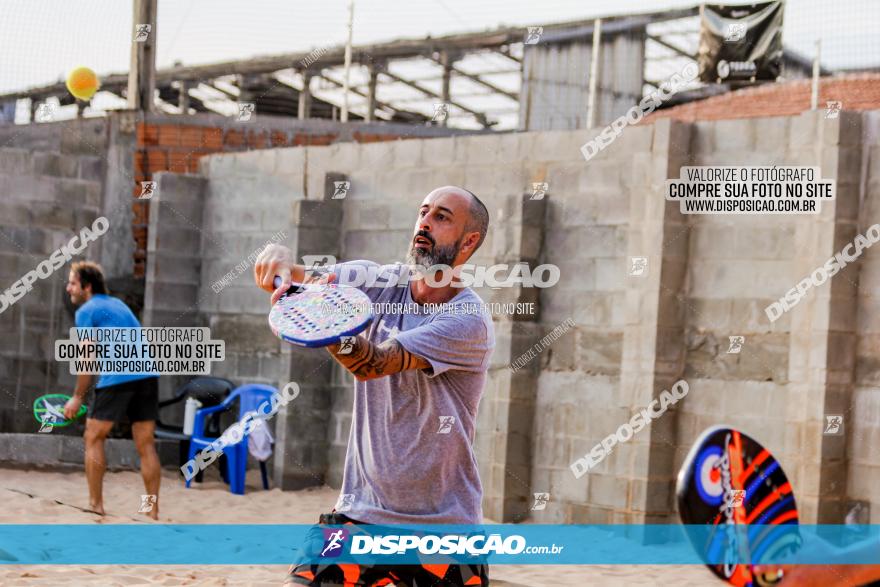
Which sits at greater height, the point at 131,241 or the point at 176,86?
the point at 176,86

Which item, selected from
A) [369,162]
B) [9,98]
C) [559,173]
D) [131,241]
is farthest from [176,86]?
[559,173]

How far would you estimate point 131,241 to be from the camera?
40.1ft

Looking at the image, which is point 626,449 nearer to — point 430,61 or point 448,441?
point 448,441

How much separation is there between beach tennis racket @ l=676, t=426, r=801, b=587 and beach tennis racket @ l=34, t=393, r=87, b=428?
9779 mm

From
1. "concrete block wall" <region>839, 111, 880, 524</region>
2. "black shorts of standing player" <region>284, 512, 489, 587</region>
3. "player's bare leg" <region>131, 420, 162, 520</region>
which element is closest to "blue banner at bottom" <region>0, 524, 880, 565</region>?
"concrete block wall" <region>839, 111, 880, 524</region>

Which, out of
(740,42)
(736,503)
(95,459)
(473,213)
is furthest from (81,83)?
(736,503)

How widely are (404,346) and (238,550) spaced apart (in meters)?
5.07

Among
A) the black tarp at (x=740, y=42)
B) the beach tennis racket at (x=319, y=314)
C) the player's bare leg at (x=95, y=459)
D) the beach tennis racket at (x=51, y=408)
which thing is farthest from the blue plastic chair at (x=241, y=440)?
the beach tennis racket at (x=319, y=314)

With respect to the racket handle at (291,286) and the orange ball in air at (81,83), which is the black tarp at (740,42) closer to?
the orange ball in air at (81,83)

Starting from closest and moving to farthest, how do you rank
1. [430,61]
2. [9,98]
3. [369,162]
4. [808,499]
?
[808,499]
[369,162]
[9,98]
[430,61]

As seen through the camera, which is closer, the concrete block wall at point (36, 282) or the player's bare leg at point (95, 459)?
the player's bare leg at point (95, 459)

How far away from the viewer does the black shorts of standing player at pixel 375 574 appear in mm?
3615

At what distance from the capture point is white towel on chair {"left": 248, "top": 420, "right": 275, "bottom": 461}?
1070 centimetres

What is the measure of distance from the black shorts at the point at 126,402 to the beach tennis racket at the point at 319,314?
5.53 meters
